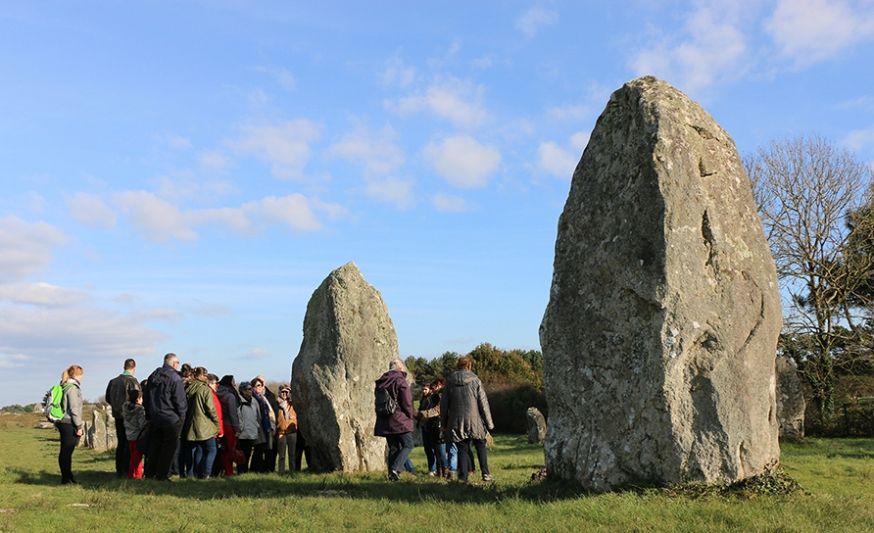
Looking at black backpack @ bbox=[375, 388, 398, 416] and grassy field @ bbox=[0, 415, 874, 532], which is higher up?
black backpack @ bbox=[375, 388, 398, 416]

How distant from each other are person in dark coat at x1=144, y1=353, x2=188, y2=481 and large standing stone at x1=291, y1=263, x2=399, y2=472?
2422 mm

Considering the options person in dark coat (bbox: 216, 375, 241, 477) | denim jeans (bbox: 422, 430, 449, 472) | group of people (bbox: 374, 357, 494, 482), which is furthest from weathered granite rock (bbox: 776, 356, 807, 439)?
person in dark coat (bbox: 216, 375, 241, 477)

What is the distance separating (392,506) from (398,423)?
11.3ft

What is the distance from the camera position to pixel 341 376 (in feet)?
51.0

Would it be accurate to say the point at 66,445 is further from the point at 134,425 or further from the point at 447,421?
the point at 447,421

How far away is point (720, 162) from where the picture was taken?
980 cm

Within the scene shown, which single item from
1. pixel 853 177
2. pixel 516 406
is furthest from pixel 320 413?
pixel 853 177

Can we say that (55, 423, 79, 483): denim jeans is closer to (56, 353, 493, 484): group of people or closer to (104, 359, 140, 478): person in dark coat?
(56, 353, 493, 484): group of people

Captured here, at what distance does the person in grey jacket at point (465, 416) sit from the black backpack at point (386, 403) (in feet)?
3.00

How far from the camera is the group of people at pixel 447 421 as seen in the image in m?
12.7

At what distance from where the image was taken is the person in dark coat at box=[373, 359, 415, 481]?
13.5 m

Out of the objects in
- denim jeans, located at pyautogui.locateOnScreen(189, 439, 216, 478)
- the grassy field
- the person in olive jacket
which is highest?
the person in olive jacket

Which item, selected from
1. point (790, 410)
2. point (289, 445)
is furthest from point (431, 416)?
point (790, 410)

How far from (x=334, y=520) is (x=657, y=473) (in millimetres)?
3803
